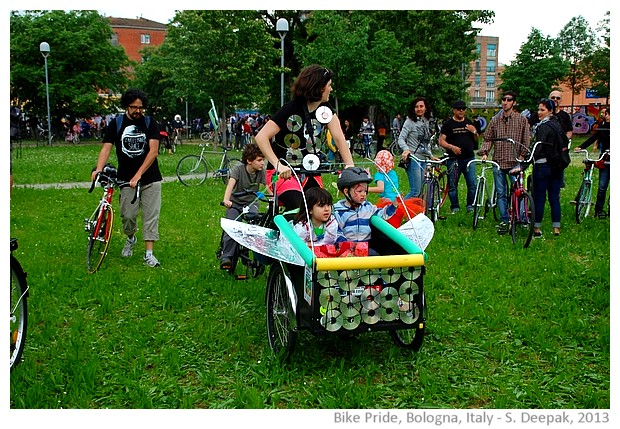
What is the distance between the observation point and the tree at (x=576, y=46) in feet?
145

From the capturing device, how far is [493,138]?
9438mm

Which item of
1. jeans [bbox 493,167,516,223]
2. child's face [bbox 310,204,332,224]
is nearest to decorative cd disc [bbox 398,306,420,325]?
child's face [bbox 310,204,332,224]

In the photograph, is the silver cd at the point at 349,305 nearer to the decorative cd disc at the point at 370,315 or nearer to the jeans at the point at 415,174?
the decorative cd disc at the point at 370,315

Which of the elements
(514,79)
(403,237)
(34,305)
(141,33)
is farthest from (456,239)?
(141,33)

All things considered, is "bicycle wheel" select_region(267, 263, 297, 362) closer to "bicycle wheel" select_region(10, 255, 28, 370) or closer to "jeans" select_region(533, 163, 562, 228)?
Result: "bicycle wheel" select_region(10, 255, 28, 370)

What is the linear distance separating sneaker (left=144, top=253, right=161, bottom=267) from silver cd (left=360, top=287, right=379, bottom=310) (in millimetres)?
3770

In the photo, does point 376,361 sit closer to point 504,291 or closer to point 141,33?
point 504,291

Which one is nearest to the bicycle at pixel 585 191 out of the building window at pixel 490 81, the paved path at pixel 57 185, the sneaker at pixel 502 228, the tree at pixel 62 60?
the sneaker at pixel 502 228

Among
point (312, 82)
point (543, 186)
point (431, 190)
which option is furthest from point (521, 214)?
point (312, 82)

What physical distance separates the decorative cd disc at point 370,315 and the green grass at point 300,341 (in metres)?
0.39

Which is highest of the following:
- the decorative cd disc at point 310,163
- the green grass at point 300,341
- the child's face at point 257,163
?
the decorative cd disc at point 310,163

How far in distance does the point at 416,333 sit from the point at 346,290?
742 mm

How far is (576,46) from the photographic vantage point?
45188 mm

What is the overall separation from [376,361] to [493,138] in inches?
219
